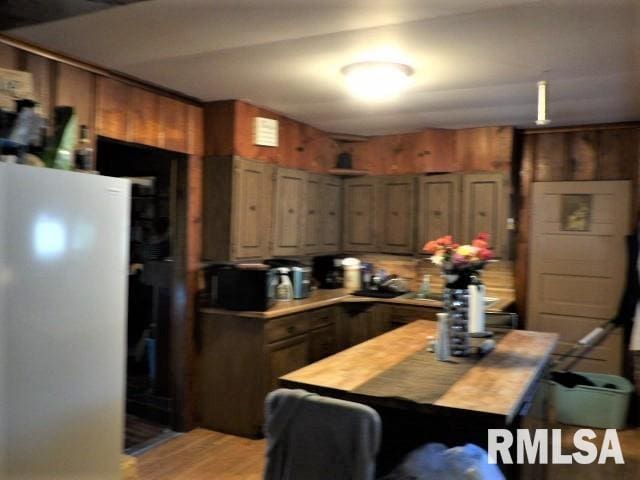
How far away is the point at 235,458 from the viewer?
345cm

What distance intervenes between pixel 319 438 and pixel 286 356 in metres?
2.07

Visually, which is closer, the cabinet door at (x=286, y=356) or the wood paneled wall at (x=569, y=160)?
the cabinet door at (x=286, y=356)

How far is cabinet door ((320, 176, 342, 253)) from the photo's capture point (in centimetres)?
505

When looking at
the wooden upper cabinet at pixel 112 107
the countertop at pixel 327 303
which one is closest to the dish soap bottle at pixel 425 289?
the countertop at pixel 327 303

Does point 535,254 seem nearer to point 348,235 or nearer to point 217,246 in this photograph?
point 348,235

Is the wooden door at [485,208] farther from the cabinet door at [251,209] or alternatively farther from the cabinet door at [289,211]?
the cabinet door at [251,209]

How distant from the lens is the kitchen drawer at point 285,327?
371 centimetres

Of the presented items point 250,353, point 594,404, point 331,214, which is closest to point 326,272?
point 331,214

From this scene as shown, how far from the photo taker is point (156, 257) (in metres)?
4.06

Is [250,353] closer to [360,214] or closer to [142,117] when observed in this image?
[142,117]

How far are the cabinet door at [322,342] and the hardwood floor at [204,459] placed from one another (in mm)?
793

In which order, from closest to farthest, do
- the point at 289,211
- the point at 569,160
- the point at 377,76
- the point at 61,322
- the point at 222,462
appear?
the point at 61,322, the point at 377,76, the point at 222,462, the point at 289,211, the point at 569,160

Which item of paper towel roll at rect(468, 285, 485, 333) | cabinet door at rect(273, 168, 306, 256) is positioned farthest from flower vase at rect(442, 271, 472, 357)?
cabinet door at rect(273, 168, 306, 256)

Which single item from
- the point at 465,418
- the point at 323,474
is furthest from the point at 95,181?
the point at 465,418
